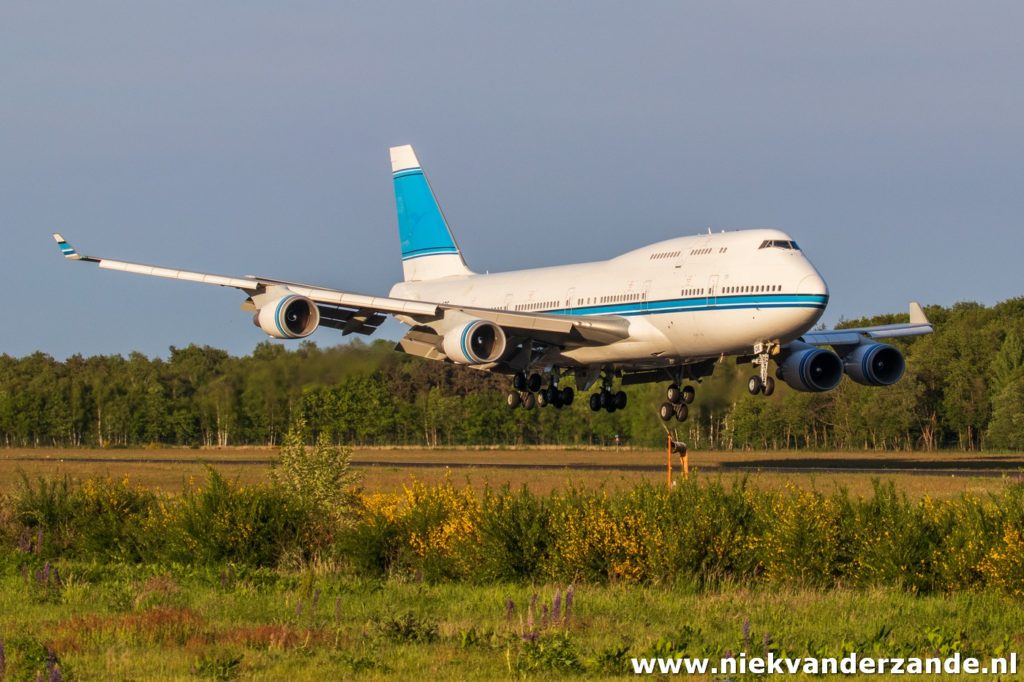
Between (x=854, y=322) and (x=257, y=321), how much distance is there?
66443 millimetres

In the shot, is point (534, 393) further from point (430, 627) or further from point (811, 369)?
point (430, 627)

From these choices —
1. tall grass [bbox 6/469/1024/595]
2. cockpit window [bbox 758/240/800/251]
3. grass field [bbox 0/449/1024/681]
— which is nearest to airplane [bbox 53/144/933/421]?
cockpit window [bbox 758/240/800/251]

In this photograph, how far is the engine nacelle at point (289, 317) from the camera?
44.9 meters

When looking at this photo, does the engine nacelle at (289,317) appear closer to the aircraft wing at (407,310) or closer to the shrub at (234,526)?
the aircraft wing at (407,310)

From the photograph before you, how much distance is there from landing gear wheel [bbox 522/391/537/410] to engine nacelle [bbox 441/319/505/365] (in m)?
4.53

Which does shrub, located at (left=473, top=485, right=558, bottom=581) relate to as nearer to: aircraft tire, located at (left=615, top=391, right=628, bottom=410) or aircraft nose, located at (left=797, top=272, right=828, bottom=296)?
aircraft nose, located at (left=797, top=272, right=828, bottom=296)

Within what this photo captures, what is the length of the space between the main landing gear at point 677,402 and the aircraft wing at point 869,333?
504cm

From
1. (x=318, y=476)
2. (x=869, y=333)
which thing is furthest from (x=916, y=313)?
(x=318, y=476)

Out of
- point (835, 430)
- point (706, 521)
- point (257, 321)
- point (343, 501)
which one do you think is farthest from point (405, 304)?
point (835, 430)

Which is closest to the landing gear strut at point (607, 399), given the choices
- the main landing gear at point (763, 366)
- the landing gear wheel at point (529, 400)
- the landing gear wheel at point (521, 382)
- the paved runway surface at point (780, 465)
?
the landing gear wheel at point (529, 400)

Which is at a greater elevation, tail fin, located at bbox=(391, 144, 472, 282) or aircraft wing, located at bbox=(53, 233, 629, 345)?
tail fin, located at bbox=(391, 144, 472, 282)

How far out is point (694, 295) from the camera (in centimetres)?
4191

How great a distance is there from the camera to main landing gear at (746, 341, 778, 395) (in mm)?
41375

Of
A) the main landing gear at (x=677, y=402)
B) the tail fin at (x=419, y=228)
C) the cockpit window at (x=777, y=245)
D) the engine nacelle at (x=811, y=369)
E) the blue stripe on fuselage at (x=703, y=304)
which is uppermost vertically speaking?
the tail fin at (x=419, y=228)
